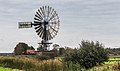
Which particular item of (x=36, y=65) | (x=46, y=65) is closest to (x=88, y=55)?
(x=46, y=65)

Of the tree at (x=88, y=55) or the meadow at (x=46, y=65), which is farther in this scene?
the tree at (x=88, y=55)

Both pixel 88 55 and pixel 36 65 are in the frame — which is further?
pixel 36 65

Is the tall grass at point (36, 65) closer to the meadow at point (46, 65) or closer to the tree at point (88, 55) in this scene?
the meadow at point (46, 65)

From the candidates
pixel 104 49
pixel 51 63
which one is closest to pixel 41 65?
pixel 51 63

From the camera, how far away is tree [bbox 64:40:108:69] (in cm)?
3634

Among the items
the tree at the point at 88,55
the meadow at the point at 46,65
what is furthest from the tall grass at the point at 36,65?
the tree at the point at 88,55

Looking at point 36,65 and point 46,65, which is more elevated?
point 46,65

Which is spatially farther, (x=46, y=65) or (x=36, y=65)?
(x=36, y=65)

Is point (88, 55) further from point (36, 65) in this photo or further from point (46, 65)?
point (36, 65)

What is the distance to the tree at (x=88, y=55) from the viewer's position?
119 ft

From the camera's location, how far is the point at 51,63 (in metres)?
35.7

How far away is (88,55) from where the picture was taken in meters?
36.4

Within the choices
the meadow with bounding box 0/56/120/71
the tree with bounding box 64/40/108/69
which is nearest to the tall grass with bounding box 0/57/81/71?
the meadow with bounding box 0/56/120/71

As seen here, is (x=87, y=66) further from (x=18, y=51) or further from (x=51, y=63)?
(x=18, y=51)
